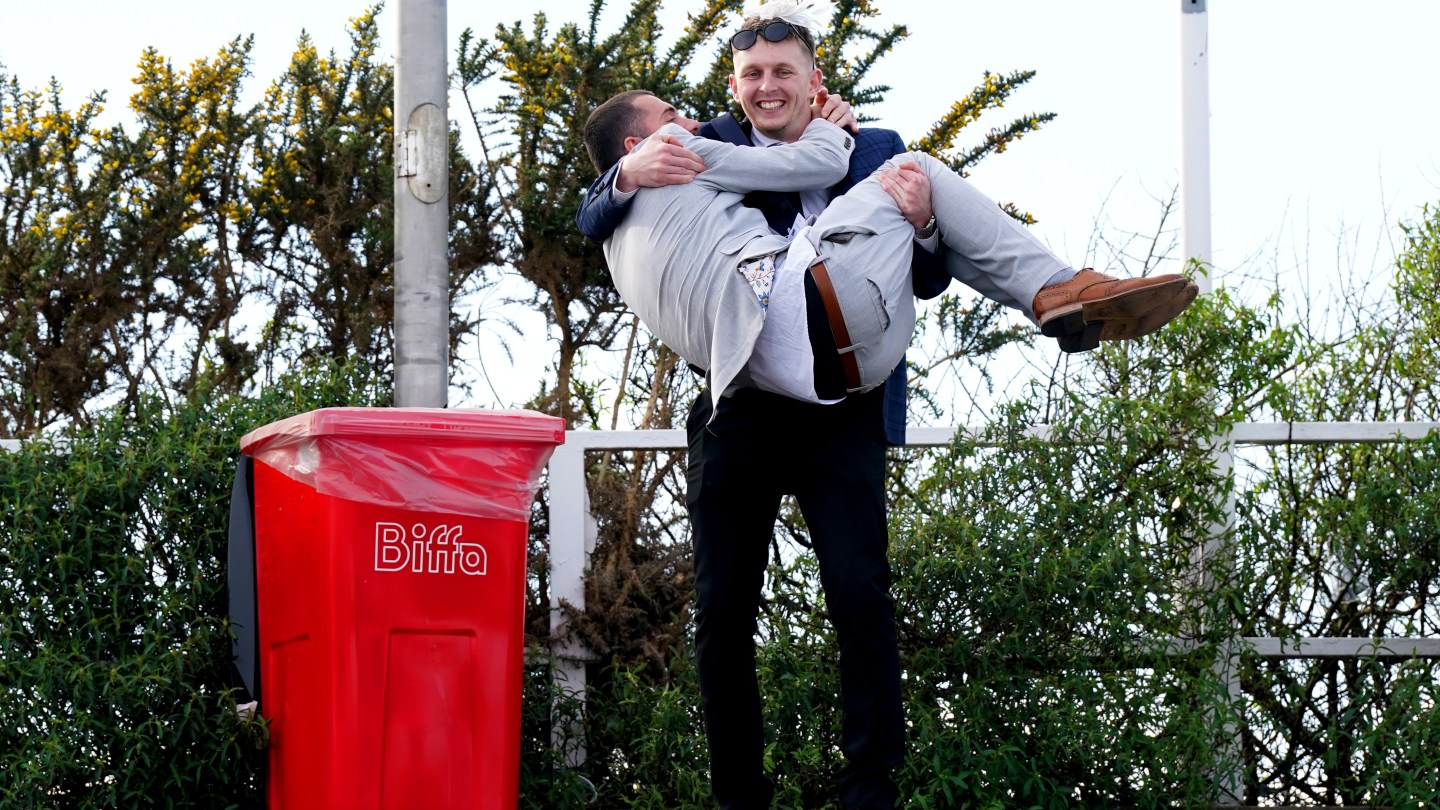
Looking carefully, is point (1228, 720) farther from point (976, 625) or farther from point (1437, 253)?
point (1437, 253)

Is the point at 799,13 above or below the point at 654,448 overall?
above

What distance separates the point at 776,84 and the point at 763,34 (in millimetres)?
110

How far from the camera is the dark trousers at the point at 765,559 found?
A: 308cm

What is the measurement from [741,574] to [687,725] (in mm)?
946

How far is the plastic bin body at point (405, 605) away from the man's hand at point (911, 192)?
991 millimetres

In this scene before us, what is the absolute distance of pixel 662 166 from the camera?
124 inches

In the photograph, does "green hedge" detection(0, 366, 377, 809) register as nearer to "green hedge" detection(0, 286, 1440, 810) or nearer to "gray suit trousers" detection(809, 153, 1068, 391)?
"green hedge" detection(0, 286, 1440, 810)

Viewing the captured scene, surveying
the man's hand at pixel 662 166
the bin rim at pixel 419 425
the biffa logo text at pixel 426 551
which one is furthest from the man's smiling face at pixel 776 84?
the biffa logo text at pixel 426 551

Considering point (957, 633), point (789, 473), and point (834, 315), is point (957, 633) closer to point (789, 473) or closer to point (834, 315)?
point (789, 473)

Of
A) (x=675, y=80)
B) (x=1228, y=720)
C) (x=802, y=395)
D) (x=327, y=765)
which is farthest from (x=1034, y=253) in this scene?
(x=675, y=80)

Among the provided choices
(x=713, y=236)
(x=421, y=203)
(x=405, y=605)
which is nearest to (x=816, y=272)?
(x=713, y=236)

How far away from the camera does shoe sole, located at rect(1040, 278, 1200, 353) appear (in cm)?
294

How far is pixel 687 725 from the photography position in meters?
4.05

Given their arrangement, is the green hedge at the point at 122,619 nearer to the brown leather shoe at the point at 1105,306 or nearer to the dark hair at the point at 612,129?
the dark hair at the point at 612,129
